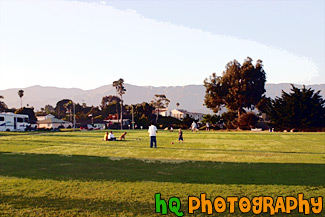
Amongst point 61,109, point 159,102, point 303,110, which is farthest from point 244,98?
point 61,109

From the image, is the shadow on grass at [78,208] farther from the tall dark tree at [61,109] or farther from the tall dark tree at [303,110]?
the tall dark tree at [61,109]

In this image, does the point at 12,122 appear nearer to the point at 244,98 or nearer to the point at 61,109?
the point at 244,98

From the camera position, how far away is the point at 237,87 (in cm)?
7606

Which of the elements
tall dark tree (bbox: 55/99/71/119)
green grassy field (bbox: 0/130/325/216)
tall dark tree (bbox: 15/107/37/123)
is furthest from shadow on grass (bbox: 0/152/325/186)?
tall dark tree (bbox: 55/99/71/119)

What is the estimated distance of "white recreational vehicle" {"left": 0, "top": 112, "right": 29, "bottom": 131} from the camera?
199 ft

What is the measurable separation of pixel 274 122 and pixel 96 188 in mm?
60654

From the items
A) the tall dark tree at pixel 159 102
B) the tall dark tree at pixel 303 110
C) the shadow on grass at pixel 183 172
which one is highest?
the tall dark tree at pixel 159 102

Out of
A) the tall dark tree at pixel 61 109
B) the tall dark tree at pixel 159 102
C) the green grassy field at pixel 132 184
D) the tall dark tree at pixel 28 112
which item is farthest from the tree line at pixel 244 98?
the tall dark tree at pixel 61 109

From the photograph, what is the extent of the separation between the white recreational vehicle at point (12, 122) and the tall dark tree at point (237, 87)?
4022 centimetres

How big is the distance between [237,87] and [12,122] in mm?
46604

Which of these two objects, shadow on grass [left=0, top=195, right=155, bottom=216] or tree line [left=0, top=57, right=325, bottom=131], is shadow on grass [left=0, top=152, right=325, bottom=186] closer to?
shadow on grass [left=0, top=195, right=155, bottom=216]

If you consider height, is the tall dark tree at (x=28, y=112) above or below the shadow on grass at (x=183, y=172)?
above

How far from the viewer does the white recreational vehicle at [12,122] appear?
6062cm

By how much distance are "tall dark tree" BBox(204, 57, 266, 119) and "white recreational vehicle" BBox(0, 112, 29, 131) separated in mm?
40223
